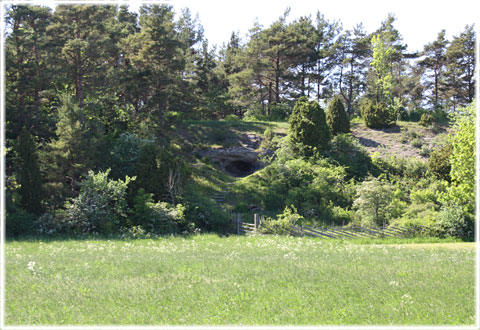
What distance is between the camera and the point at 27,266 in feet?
41.4

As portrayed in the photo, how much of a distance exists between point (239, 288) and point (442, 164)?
932 inches

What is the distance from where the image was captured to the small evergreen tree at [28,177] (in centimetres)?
2281

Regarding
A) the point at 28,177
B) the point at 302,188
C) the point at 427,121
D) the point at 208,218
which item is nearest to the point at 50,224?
the point at 28,177

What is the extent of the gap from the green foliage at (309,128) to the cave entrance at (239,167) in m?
5.04

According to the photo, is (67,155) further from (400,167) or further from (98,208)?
(400,167)

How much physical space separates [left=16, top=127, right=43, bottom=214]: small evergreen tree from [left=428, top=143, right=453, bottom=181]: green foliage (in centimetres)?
2572

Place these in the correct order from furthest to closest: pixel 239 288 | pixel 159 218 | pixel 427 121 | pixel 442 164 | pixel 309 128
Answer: pixel 427 121
pixel 309 128
pixel 442 164
pixel 159 218
pixel 239 288

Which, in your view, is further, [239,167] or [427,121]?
[427,121]

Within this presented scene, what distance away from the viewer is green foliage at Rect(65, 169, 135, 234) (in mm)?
21891

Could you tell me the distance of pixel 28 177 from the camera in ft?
74.9

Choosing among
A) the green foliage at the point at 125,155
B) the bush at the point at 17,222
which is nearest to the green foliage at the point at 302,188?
the green foliage at the point at 125,155

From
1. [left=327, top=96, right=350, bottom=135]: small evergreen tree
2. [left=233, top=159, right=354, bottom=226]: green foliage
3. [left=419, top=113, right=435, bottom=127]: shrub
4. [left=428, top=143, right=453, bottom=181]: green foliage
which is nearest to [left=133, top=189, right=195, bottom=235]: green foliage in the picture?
[left=233, top=159, right=354, bottom=226]: green foliage

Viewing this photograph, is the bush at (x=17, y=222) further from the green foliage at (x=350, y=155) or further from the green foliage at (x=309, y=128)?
the green foliage at (x=350, y=155)

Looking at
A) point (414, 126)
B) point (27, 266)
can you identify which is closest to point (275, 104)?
point (414, 126)
